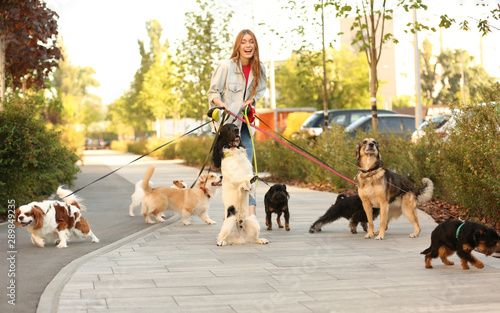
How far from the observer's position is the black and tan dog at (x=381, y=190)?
7.89 metres

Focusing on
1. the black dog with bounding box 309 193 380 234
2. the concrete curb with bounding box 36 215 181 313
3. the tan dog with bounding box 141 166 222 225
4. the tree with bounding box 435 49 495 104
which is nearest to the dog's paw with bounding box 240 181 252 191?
the black dog with bounding box 309 193 380 234

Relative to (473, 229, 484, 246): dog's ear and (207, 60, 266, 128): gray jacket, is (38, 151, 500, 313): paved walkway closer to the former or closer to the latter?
(473, 229, 484, 246): dog's ear

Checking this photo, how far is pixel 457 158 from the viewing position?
9.50 m

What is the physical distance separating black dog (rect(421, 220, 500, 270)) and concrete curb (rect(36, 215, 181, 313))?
339cm

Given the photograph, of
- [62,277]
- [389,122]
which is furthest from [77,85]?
[62,277]

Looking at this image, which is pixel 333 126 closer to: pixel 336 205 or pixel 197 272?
pixel 336 205

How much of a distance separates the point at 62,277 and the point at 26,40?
1011 centimetres

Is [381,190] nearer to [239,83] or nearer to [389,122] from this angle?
[239,83]

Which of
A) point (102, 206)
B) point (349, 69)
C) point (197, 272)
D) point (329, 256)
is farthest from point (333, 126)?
point (349, 69)

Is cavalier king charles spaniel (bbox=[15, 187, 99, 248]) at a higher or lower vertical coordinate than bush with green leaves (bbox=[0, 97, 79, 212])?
lower

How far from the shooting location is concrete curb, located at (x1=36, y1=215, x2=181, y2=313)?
16.0ft

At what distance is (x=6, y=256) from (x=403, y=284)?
4.57m

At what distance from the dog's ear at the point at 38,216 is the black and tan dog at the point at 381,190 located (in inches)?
156

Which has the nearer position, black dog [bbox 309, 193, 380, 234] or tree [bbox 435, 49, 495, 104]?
black dog [bbox 309, 193, 380, 234]
